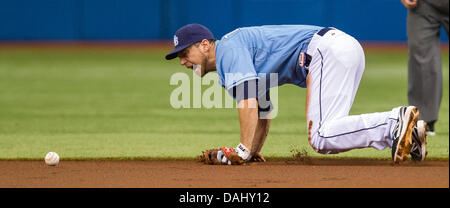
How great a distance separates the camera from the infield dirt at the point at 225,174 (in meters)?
6.03

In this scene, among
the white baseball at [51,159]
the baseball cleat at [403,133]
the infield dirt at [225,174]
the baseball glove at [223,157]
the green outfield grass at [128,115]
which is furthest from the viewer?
the green outfield grass at [128,115]

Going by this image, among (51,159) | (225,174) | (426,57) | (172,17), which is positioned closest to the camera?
(225,174)

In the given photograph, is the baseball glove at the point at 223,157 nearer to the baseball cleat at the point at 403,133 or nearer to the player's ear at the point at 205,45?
the player's ear at the point at 205,45

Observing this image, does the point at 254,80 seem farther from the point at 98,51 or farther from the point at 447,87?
the point at 98,51

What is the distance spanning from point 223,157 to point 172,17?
17.5 meters

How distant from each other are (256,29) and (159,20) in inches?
695

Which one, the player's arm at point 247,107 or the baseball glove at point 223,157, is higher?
the player's arm at point 247,107

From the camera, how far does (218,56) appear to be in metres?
6.50

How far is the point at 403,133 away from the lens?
20.5 ft

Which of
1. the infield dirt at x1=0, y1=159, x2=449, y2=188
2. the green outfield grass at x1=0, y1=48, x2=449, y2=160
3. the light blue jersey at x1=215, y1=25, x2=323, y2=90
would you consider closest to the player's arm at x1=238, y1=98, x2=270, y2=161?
the light blue jersey at x1=215, y1=25, x2=323, y2=90

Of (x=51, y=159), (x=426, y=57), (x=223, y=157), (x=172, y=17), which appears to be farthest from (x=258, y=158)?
(x=172, y=17)

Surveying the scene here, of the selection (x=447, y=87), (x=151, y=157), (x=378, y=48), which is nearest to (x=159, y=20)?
(x=378, y=48)

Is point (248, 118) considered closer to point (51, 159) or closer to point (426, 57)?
point (51, 159)

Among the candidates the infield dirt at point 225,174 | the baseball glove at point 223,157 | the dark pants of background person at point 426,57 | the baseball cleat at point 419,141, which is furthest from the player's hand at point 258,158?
the dark pants of background person at point 426,57
